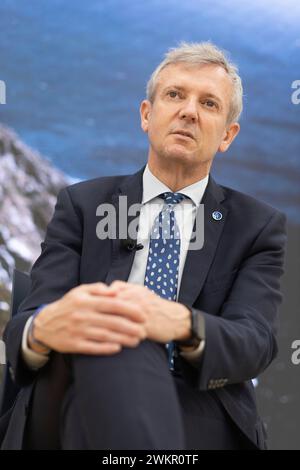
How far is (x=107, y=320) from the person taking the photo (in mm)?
1508

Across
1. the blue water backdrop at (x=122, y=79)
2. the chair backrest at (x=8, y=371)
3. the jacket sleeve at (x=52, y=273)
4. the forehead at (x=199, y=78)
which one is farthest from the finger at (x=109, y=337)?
the blue water backdrop at (x=122, y=79)

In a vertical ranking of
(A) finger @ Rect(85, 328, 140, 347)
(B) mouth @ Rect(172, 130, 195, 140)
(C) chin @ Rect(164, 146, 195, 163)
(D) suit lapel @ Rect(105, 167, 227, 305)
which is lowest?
(A) finger @ Rect(85, 328, 140, 347)

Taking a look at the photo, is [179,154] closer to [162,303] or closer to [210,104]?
[210,104]

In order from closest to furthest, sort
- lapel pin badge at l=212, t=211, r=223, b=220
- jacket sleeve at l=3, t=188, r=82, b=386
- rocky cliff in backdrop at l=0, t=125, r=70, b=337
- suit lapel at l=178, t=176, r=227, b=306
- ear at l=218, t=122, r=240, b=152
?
jacket sleeve at l=3, t=188, r=82, b=386, suit lapel at l=178, t=176, r=227, b=306, lapel pin badge at l=212, t=211, r=223, b=220, ear at l=218, t=122, r=240, b=152, rocky cliff in backdrop at l=0, t=125, r=70, b=337

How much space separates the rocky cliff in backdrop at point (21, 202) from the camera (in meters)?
3.32

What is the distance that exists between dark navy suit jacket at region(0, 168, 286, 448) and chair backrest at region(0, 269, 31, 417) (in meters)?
0.15

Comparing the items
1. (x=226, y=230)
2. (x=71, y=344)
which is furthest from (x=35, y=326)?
(x=226, y=230)

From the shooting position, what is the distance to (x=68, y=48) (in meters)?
3.45

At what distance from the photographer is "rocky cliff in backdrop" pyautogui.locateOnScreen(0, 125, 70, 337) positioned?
10.9 ft

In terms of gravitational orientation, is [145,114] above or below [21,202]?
above

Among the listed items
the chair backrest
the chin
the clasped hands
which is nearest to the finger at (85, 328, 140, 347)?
the clasped hands

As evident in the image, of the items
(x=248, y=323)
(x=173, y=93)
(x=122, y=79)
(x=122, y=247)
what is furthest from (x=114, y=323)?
(x=122, y=79)

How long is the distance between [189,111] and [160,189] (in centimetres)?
25

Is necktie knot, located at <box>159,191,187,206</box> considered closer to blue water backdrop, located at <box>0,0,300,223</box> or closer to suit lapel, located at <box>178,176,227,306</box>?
suit lapel, located at <box>178,176,227,306</box>
